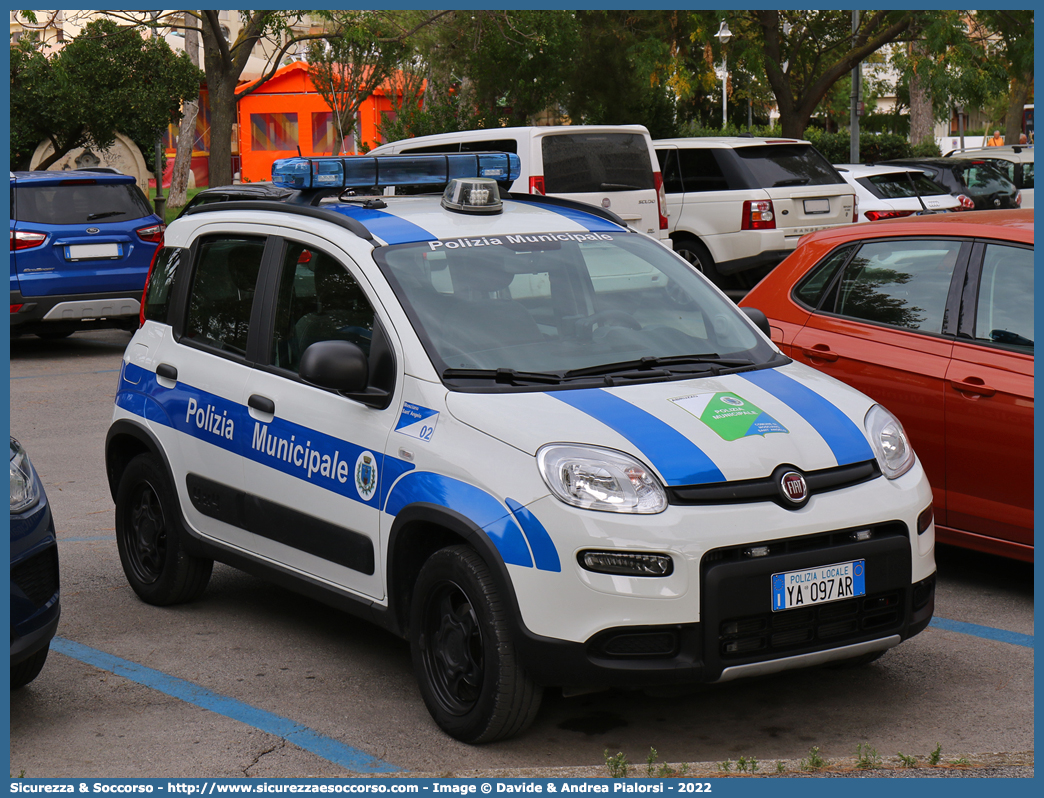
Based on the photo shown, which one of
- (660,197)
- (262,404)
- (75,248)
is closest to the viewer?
(262,404)

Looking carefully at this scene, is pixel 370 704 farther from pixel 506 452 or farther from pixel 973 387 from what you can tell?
pixel 973 387

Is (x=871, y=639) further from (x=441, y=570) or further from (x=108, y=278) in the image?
(x=108, y=278)

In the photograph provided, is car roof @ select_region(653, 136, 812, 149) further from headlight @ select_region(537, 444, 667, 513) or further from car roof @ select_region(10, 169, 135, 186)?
headlight @ select_region(537, 444, 667, 513)

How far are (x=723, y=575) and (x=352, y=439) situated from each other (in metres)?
1.48

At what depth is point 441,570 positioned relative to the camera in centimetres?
430

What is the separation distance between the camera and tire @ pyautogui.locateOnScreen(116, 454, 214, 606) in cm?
583

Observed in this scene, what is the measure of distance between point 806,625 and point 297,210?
267cm

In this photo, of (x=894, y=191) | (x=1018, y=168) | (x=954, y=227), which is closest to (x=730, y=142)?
(x=894, y=191)

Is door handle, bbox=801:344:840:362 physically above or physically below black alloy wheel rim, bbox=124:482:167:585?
above

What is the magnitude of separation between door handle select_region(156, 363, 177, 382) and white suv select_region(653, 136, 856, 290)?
10.6 metres

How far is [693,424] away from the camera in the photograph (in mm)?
4246

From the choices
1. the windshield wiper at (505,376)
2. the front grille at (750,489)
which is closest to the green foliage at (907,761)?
the front grille at (750,489)

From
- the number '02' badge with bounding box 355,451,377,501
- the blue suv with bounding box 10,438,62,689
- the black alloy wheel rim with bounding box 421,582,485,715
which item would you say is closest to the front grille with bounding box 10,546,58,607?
the blue suv with bounding box 10,438,62,689
